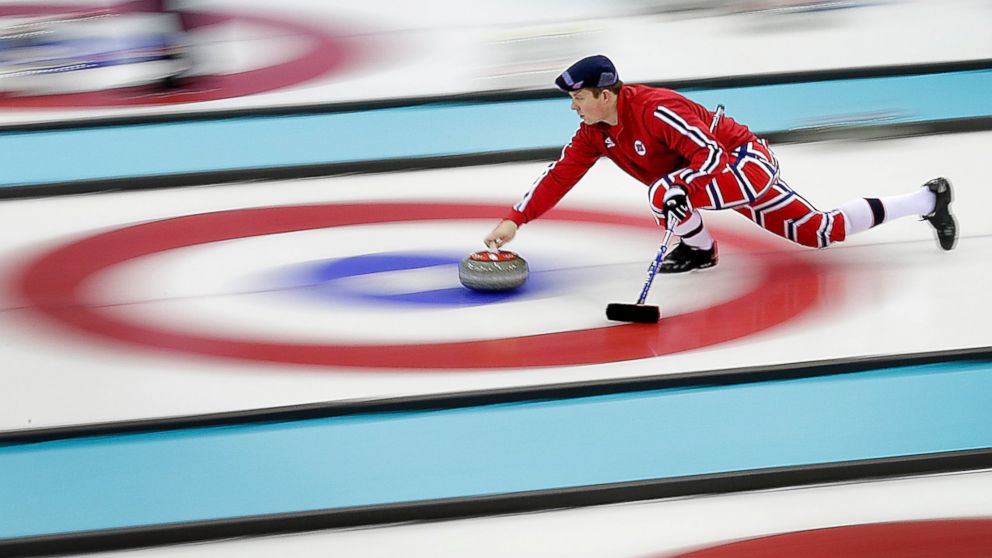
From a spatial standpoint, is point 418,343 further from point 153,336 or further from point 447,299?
point 153,336

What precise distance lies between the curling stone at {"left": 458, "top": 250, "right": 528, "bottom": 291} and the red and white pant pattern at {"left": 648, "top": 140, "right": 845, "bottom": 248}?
462 millimetres

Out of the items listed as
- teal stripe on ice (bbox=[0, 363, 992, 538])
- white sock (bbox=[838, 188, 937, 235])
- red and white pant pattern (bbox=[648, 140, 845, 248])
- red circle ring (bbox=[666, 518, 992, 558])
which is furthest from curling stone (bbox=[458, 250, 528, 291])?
red circle ring (bbox=[666, 518, 992, 558])

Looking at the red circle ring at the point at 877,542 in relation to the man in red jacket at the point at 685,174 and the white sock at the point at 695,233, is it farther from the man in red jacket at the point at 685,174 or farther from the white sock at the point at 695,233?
the white sock at the point at 695,233

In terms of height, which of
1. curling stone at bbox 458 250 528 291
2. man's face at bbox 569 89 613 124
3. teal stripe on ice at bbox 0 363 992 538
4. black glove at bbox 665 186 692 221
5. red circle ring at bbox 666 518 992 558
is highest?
man's face at bbox 569 89 613 124

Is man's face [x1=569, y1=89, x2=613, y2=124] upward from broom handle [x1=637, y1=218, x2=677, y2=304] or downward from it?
upward

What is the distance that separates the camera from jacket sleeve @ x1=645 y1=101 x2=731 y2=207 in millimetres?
4027

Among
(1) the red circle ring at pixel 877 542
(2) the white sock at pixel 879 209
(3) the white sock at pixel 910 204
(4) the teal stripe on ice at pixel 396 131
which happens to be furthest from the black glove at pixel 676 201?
(4) the teal stripe on ice at pixel 396 131

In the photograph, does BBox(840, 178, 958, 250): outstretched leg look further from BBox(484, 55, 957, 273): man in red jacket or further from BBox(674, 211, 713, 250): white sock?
BBox(674, 211, 713, 250): white sock

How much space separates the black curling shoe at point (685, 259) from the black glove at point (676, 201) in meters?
0.55

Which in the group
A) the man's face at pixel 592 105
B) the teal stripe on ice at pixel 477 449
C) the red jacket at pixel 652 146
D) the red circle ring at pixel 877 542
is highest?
the man's face at pixel 592 105

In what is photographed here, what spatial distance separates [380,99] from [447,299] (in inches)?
110

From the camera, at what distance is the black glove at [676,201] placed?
13.1ft

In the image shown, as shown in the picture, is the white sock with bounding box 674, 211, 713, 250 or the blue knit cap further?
the white sock with bounding box 674, 211, 713, 250

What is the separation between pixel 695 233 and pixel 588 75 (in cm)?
82
